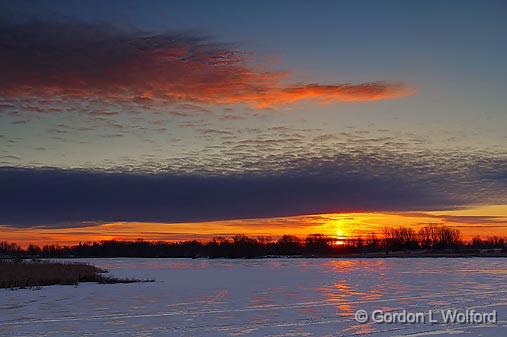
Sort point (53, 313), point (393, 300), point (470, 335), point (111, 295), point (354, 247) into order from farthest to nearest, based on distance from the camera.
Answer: point (354, 247) < point (111, 295) < point (393, 300) < point (53, 313) < point (470, 335)

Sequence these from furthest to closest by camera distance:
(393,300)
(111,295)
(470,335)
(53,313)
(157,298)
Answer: (111,295)
(157,298)
(393,300)
(53,313)
(470,335)

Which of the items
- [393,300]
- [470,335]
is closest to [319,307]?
[393,300]

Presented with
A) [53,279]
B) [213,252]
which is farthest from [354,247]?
[53,279]

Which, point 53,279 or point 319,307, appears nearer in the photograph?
point 319,307

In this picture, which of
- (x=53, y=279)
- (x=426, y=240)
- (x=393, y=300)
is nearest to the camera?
(x=393, y=300)

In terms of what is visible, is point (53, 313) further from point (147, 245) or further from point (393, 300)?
point (147, 245)

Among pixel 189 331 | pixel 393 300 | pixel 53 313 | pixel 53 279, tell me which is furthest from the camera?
pixel 53 279

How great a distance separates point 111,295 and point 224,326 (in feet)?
32.0

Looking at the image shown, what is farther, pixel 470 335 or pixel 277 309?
pixel 277 309

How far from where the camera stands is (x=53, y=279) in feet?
92.7

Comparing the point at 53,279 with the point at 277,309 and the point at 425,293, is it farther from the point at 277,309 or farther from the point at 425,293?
the point at 425,293

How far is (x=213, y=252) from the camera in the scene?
124 meters

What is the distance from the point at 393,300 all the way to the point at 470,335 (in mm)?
7002

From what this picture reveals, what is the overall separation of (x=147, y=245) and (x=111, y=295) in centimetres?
12384
